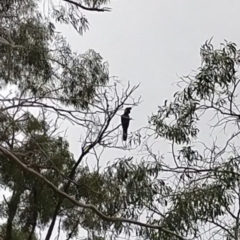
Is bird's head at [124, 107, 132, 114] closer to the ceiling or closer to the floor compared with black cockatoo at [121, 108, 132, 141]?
closer to the ceiling

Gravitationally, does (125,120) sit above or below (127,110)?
below

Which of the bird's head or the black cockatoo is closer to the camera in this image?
the black cockatoo

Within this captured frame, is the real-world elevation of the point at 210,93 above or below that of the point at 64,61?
below

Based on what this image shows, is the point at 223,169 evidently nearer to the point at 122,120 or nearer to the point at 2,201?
the point at 122,120

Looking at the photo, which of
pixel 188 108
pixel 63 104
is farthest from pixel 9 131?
pixel 188 108

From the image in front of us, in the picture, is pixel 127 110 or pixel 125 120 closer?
pixel 125 120

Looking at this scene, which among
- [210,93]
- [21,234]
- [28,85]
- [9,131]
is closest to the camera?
[9,131]

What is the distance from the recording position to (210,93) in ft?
13.9

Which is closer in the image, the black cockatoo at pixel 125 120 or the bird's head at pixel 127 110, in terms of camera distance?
the black cockatoo at pixel 125 120

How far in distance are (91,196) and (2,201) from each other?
1469 millimetres

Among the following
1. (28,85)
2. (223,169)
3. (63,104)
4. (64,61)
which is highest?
(64,61)

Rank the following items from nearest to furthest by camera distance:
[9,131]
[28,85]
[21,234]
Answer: [9,131], [28,85], [21,234]

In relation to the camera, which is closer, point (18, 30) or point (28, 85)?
point (18, 30)

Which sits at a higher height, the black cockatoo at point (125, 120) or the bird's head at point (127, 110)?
the bird's head at point (127, 110)
